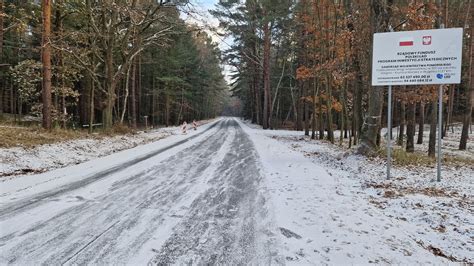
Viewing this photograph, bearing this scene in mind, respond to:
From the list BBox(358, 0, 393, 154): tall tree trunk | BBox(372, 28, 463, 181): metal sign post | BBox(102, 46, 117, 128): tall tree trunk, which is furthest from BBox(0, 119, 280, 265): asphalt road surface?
BBox(102, 46, 117, 128): tall tree trunk

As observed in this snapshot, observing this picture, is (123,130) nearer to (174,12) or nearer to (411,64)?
(174,12)

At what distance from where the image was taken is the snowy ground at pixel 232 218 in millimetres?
3240

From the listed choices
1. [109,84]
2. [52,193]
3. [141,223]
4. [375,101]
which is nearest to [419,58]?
[375,101]

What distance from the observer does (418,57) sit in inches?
280

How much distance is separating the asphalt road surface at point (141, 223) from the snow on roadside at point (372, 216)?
469mm

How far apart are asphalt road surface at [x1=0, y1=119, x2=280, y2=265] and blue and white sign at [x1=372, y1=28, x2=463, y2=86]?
14.4 ft

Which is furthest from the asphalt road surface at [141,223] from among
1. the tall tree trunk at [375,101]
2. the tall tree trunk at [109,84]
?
the tall tree trunk at [109,84]

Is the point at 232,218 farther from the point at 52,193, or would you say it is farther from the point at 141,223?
the point at 52,193

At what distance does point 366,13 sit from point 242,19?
16.5 meters

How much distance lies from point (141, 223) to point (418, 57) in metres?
7.17

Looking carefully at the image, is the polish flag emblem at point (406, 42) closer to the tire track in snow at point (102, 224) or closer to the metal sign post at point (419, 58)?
the metal sign post at point (419, 58)

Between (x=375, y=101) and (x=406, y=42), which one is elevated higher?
(x=406, y=42)

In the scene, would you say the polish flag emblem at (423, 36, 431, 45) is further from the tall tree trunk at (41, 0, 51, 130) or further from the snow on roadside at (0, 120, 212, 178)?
the tall tree trunk at (41, 0, 51, 130)


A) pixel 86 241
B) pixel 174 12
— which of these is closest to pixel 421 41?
pixel 86 241
